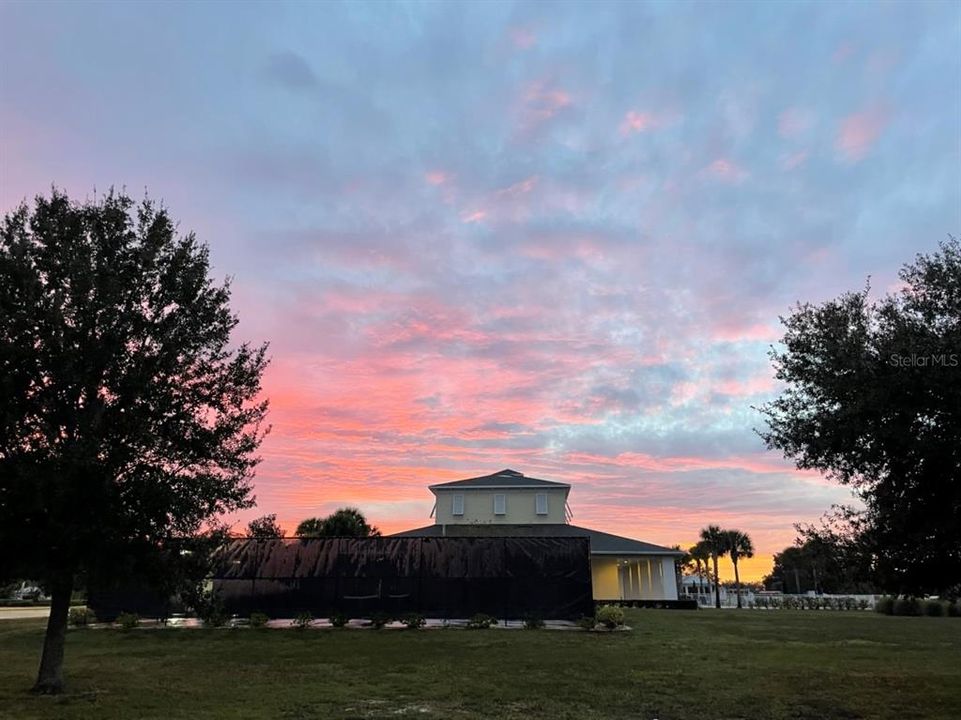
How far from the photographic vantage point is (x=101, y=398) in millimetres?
13297

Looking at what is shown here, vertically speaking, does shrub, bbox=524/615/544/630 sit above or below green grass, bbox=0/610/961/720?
above

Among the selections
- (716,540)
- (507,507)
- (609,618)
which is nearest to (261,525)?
(609,618)

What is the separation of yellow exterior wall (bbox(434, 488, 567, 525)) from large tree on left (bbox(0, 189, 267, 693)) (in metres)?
→ 32.3

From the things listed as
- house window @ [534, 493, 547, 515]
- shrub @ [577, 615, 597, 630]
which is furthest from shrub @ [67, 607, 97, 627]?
house window @ [534, 493, 547, 515]

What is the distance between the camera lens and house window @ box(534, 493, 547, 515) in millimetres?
45588

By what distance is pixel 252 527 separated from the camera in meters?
17.0

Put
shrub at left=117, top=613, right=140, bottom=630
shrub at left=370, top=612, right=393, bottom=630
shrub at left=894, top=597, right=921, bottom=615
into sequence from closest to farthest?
1. shrub at left=117, top=613, right=140, bottom=630
2. shrub at left=370, top=612, right=393, bottom=630
3. shrub at left=894, top=597, right=921, bottom=615

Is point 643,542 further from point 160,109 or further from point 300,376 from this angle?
point 160,109

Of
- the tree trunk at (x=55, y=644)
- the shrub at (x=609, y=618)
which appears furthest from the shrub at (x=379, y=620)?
the tree trunk at (x=55, y=644)

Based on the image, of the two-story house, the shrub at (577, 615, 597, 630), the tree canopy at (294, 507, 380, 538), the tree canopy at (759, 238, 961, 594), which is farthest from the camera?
the two-story house

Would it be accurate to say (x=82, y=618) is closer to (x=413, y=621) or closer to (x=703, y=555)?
(x=413, y=621)

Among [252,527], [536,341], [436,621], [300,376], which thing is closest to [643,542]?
[436,621]

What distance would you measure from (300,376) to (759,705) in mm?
18531

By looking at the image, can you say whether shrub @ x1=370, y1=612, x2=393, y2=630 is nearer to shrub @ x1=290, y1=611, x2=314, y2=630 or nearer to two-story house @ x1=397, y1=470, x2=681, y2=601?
shrub @ x1=290, y1=611, x2=314, y2=630
